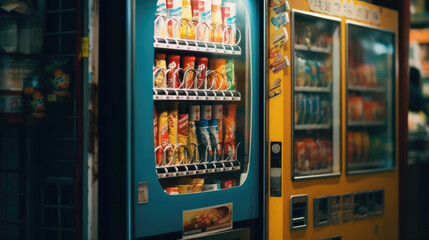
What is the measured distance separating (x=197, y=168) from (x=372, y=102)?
197 centimetres

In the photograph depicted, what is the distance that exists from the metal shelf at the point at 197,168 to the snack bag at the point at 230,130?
0.26 ft

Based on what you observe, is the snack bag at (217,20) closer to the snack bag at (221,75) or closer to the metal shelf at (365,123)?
the snack bag at (221,75)

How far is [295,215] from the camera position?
299cm

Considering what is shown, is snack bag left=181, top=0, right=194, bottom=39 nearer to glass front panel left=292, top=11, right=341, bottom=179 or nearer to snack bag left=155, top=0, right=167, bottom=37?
snack bag left=155, top=0, right=167, bottom=37

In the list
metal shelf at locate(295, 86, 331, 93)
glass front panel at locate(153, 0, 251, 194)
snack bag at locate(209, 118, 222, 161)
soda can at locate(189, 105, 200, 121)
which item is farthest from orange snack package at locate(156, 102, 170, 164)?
metal shelf at locate(295, 86, 331, 93)

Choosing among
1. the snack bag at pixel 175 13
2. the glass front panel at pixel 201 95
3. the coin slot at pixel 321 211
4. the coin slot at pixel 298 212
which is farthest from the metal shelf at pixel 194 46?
the coin slot at pixel 321 211

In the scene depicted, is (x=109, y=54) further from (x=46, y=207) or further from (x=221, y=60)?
(x=46, y=207)

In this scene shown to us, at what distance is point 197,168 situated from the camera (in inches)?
105

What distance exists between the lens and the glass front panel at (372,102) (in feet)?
12.5

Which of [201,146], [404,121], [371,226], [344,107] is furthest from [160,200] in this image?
[404,121]

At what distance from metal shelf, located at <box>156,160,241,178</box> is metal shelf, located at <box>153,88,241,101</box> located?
38cm

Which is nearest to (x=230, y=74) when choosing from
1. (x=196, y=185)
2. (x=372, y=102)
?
(x=196, y=185)

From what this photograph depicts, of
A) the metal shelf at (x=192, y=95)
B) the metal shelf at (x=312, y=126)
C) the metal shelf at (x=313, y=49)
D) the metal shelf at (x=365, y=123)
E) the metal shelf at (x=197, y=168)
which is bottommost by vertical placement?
the metal shelf at (x=197, y=168)

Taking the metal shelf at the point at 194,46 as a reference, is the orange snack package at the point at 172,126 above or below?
below
